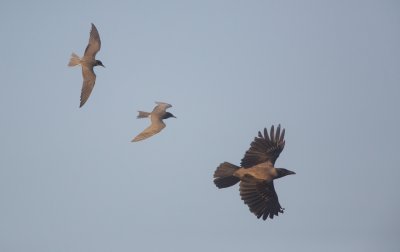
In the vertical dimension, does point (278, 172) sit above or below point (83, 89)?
below

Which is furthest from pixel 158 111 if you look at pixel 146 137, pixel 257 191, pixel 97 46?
pixel 257 191

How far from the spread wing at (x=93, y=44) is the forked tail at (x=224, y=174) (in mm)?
6742

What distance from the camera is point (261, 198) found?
14844 millimetres

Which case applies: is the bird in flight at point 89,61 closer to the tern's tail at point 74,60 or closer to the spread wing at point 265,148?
the tern's tail at point 74,60

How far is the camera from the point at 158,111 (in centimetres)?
1911

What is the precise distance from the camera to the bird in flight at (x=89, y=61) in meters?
18.4

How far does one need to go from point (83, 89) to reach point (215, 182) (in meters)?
6.40

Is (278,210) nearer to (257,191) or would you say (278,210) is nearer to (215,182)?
(257,191)

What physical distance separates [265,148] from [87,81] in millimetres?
6975

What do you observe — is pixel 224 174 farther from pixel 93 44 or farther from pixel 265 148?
pixel 93 44

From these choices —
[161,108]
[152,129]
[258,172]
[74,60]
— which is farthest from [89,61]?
[258,172]

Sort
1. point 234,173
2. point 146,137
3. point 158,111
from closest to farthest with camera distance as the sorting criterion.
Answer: point 234,173, point 146,137, point 158,111

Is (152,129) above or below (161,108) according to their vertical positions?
below

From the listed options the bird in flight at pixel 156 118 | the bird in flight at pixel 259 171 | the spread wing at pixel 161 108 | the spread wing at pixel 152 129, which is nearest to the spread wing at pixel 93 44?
the bird in flight at pixel 156 118
